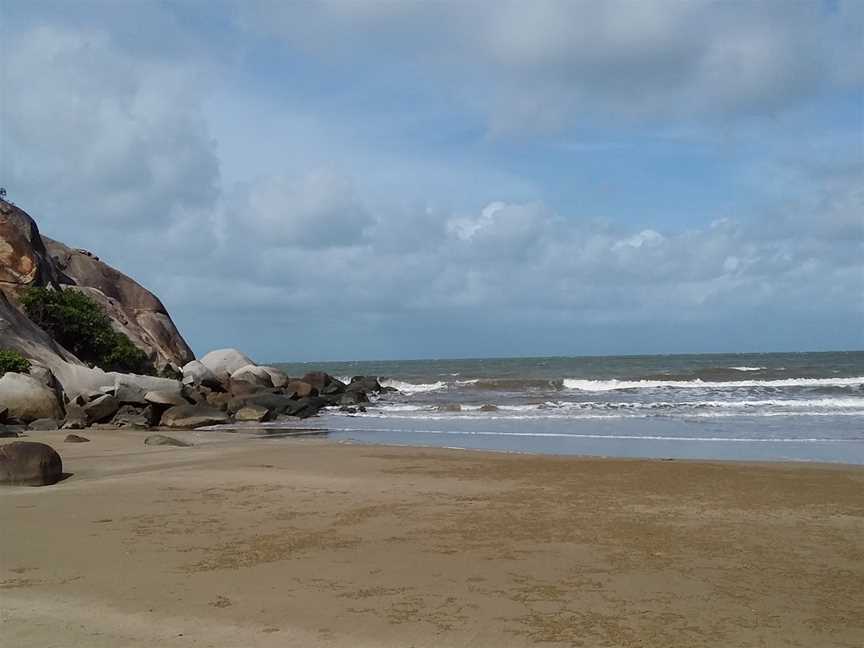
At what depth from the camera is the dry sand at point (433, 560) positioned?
4781 millimetres

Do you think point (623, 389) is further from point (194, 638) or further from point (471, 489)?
point (194, 638)

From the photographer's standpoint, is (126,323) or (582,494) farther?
(126,323)

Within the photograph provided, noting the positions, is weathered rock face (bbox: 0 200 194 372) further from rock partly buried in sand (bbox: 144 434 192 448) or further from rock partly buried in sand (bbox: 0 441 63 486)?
rock partly buried in sand (bbox: 0 441 63 486)

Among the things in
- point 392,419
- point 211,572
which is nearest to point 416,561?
point 211,572

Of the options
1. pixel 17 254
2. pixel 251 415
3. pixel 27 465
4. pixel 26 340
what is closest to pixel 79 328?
pixel 17 254

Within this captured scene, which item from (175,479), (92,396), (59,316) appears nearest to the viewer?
(175,479)

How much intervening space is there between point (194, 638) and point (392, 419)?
21.6 m

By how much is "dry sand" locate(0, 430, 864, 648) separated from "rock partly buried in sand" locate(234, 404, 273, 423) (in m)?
13.3

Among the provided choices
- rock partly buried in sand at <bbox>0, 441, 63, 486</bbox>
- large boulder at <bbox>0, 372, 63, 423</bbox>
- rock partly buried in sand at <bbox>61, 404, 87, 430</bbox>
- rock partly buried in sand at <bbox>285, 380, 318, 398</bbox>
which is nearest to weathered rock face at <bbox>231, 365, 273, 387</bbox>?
rock partly buried in sand at <bbox>285, 380, 318, 398</bbox>

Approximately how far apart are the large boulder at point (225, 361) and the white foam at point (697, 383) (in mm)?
18985

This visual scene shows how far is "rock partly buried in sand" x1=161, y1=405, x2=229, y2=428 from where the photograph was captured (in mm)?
22438

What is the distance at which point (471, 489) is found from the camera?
10.3 meters

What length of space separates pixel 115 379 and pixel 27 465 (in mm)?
15734

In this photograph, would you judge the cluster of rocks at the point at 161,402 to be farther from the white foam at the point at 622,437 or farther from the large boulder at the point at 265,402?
the white foam at the point at 622,437
